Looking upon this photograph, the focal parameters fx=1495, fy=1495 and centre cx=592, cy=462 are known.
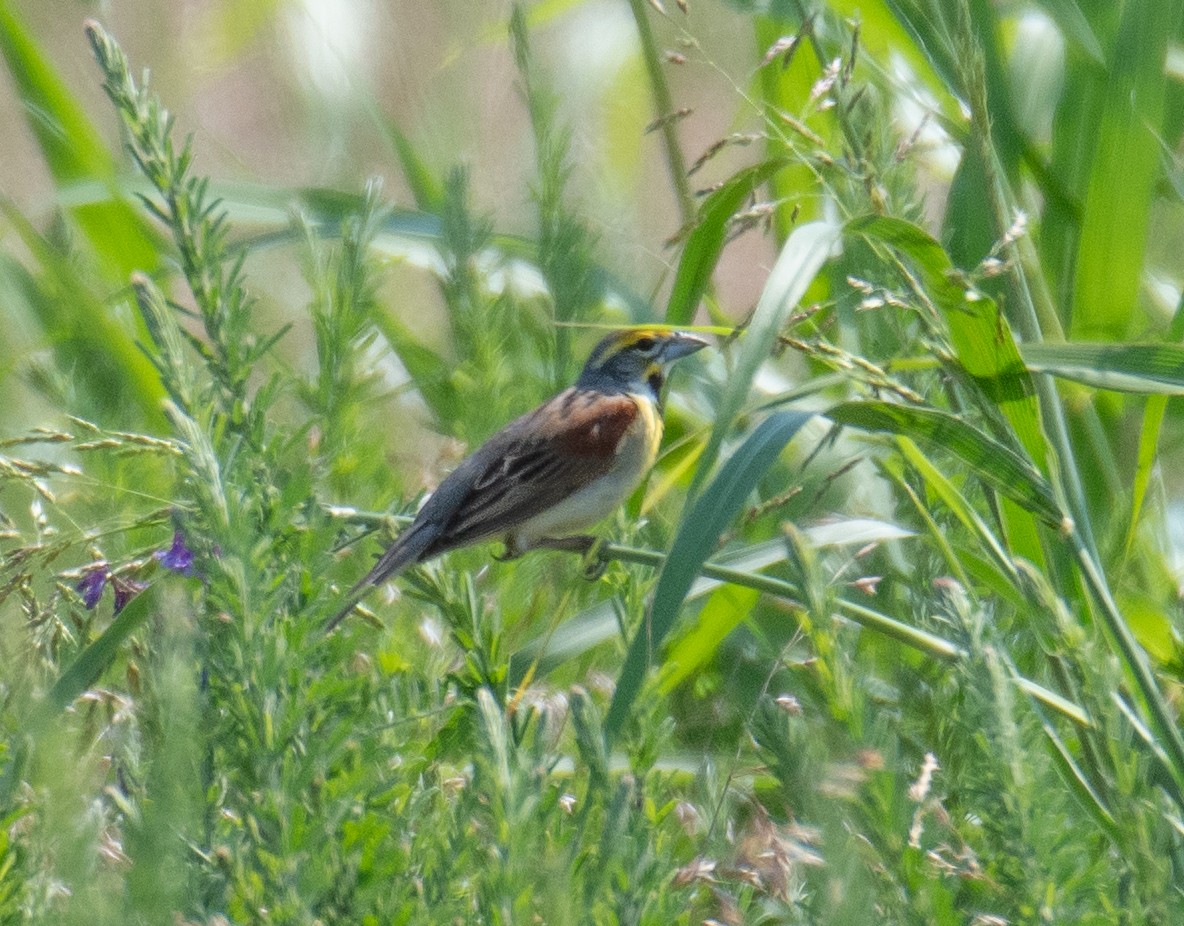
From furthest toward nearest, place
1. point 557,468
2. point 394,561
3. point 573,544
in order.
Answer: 1. point 557,468
2. point 573,544
3. point 394,561

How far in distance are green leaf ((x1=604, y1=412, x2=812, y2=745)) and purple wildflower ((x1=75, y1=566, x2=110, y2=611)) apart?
987mm

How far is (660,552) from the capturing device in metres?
2.44

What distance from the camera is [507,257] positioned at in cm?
407

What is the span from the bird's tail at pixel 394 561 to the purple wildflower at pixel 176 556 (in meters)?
0.23

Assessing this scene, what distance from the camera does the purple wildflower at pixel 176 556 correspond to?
2030 mm

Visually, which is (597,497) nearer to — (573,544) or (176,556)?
(573,544)

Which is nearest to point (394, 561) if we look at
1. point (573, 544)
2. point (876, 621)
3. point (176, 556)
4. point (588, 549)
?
point (588, 549)

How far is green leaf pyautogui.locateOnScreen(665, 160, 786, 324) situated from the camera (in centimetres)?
290

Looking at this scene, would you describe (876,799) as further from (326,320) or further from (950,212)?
(950,212)

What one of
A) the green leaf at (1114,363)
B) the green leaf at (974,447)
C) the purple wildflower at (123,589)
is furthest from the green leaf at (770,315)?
the purple wildflower at (123,589)

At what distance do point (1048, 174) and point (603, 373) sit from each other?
162 centimetres

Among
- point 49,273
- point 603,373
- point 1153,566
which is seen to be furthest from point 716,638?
point 49,273

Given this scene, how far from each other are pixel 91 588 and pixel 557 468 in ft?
6.41

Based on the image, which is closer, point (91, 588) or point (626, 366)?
point (91, 588)
